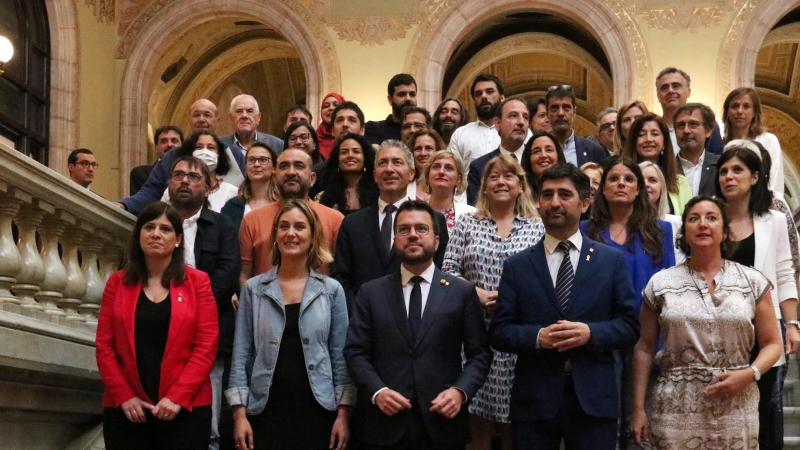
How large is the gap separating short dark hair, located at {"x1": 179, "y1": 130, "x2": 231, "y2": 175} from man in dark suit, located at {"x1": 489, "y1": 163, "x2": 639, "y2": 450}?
2.85m

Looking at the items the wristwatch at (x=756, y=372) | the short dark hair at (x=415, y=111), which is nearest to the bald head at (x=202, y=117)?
the short dark hair at (x=415, y=111)

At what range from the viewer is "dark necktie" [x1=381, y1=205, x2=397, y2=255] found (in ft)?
17.0

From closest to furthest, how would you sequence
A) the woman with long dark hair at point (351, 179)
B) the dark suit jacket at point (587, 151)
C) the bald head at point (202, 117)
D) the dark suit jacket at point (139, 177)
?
the woman with long dark hair at point (351, 179)
the dark suit jacket at point (587, 151)
the bald head at point (202, 117)
the dark suit jacket at point (139, 177)

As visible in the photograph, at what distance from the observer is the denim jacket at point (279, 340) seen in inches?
179

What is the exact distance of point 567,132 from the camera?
7.26 m

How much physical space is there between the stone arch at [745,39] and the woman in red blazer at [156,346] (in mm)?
9246

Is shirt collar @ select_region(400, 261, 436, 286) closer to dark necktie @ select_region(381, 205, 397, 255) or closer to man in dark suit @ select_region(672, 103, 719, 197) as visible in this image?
dark necktie @ select_region(381, 205, 397, 255)

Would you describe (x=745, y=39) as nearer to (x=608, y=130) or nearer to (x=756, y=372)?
(x=608, y=130)

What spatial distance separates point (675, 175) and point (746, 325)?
1.90m

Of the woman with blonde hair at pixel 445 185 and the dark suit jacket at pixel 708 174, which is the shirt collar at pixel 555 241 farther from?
the dark suit jacket at pixel 708 174

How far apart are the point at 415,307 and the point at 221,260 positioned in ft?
4.05

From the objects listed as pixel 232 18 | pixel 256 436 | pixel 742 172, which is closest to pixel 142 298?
pixel 256 436

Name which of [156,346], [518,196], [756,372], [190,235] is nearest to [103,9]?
[190,235]

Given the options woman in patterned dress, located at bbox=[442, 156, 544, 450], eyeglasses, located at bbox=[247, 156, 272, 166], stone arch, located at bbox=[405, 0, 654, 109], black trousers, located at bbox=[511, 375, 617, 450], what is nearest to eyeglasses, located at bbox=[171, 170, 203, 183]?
eyeglasses, located at bbox=[247, 156, 272, 166]
